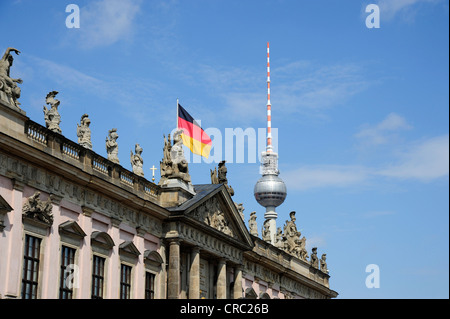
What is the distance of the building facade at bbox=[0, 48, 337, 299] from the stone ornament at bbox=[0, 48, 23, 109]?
13 cm

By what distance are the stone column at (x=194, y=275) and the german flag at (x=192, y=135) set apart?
7549 mm

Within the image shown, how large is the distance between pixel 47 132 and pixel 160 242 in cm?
1334

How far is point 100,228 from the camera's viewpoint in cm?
4481

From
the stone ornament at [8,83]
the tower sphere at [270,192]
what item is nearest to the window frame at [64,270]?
the stone ornament at [8,83]

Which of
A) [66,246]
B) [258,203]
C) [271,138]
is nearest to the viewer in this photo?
[66,246]

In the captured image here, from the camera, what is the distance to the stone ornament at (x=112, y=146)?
156 ft

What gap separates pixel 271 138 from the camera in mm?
133750

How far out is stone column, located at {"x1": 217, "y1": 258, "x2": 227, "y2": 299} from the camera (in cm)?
5681

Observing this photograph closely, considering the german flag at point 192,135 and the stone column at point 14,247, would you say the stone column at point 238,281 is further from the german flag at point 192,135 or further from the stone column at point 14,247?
the stone column at point 14,247

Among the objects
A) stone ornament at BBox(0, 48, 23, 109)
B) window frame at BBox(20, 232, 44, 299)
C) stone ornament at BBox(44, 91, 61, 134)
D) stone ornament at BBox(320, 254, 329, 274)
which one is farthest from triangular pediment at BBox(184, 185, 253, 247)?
stone ornament at BBox(320, 254, 329, 274)
